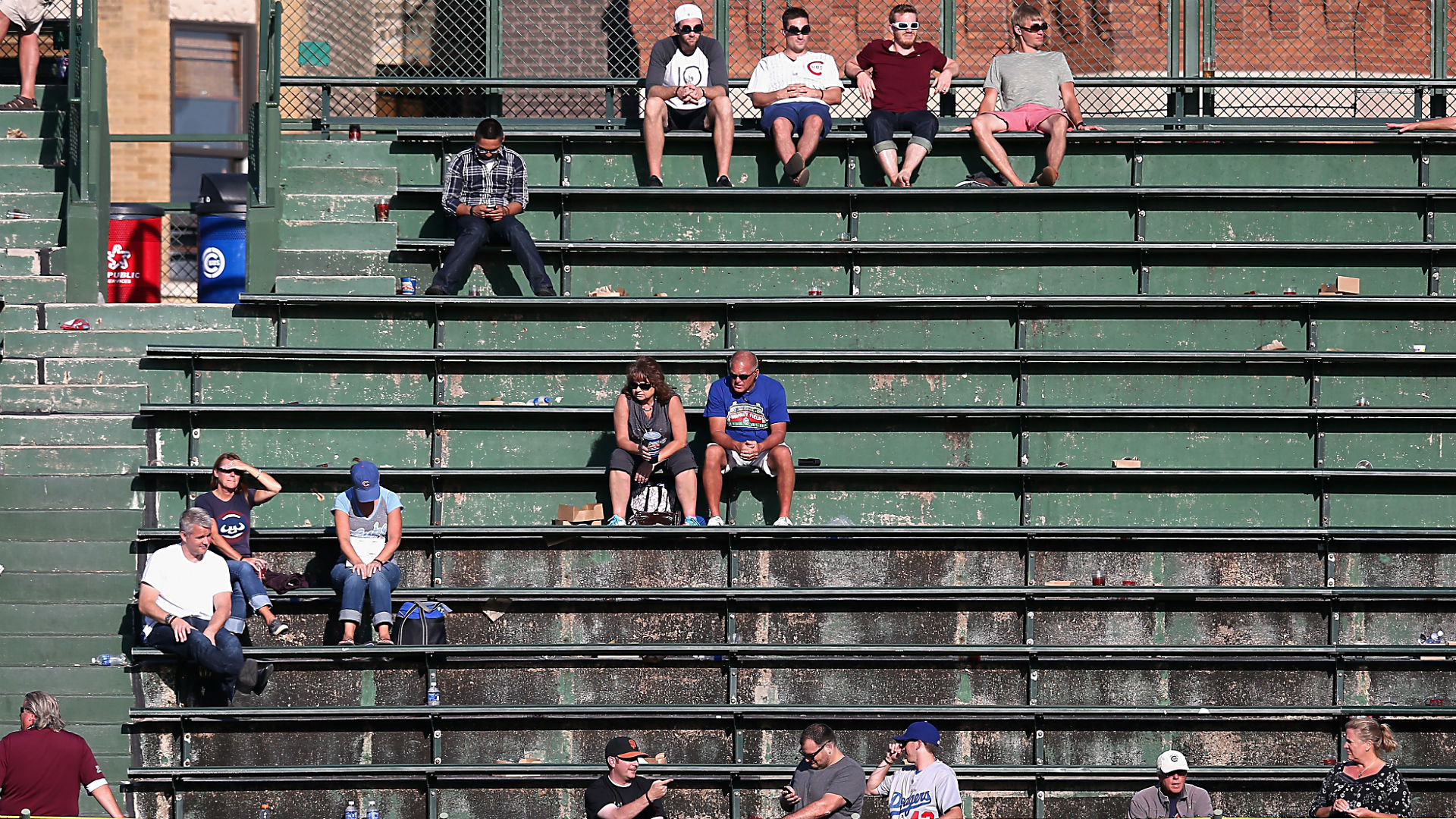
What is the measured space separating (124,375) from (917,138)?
19.8 feet

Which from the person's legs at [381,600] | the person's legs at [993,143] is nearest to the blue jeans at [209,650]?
the person's legs at [381,600]

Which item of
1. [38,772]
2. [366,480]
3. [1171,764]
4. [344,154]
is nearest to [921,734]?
[1171,764]

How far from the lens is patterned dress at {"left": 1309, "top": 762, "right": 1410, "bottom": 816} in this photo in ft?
29.0

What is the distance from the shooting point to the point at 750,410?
11102 millimetres

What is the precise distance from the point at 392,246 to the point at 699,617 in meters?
3.87

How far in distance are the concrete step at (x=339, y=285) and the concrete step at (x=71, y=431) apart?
1522 millimetres

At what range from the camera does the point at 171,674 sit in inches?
421

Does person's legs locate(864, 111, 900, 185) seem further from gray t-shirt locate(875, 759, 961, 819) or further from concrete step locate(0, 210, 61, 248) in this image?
concrete step locate(0, 210, 61, 248)

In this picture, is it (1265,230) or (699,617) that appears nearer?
(699,617)

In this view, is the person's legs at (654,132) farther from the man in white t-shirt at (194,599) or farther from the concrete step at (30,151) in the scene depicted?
the concrete step at (30,151)

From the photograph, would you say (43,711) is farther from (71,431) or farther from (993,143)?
(993,143)

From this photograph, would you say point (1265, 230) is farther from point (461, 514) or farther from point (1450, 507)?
point (461, 514)

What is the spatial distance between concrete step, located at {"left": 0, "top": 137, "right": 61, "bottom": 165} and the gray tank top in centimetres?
565

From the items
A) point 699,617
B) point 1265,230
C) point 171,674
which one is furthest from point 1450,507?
point 171,674
